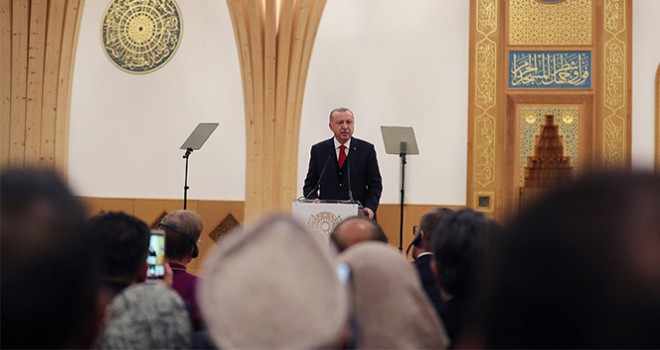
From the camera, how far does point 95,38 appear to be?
10984 millimetres

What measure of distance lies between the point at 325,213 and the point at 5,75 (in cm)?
371

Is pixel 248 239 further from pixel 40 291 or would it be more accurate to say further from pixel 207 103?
pixel 207 103

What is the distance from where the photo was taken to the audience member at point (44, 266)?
82cm

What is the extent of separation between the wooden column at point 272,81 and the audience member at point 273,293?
814 centimetres

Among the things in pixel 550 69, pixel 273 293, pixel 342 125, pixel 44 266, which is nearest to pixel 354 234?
pixel 273 293

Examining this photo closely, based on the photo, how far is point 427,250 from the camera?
142 inches

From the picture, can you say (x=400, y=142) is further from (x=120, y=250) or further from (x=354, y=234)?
(x=120, y=250)

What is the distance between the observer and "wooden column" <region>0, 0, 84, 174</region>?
7.76 meters

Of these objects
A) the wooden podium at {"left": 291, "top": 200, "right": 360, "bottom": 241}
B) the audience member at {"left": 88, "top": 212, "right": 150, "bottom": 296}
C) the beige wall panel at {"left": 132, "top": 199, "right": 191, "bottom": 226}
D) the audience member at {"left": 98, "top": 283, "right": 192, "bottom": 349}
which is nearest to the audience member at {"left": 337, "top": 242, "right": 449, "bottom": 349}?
the audience member at {"left": 98, "top": 283, "right": 192, "bottom": 349}

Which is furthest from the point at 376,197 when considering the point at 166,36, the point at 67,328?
the point at 67,328

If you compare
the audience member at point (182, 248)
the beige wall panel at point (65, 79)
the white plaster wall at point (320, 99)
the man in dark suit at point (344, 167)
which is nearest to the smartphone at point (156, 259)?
the audience member at point (182, 248)

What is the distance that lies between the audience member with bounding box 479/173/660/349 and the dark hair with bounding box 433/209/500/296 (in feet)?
4.97

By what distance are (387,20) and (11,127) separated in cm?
462

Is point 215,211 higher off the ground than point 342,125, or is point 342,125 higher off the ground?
point 342,125
